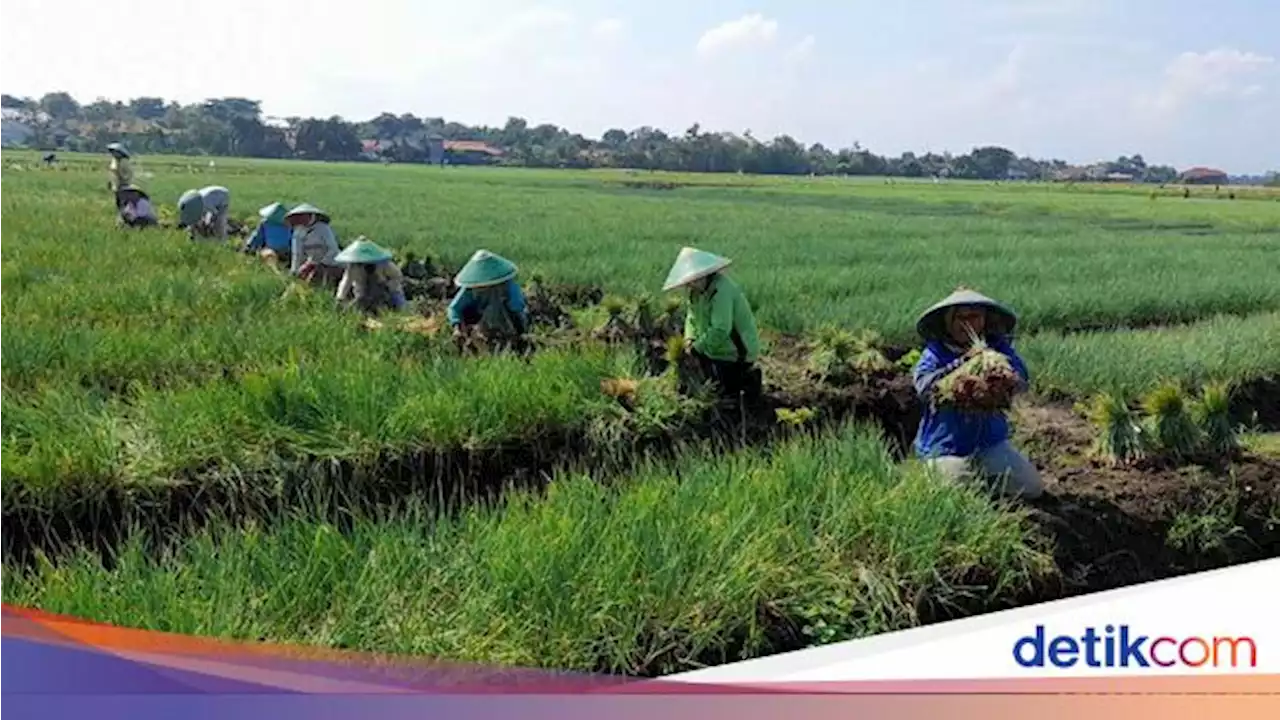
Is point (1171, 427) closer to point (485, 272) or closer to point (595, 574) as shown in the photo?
point (595, 574)

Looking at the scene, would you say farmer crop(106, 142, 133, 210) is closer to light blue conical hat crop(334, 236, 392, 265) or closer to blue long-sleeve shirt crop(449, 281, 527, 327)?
light blue conical hat crop(334, 236, 392, 265)

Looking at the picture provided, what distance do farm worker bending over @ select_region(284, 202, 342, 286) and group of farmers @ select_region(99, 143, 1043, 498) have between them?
19mm

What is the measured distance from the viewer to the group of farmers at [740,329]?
14.0 ft

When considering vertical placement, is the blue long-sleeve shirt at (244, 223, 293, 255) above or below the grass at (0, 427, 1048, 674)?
Result: above

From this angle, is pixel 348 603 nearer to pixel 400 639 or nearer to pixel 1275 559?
pixel 400 639

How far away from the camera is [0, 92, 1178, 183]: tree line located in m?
66.9

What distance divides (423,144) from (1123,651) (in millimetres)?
99560

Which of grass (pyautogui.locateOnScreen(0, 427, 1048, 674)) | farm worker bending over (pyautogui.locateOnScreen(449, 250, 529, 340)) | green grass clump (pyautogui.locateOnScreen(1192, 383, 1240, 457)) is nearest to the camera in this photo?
grass (pyautogui.locateOnScreen(0, 427, 1048, 674))

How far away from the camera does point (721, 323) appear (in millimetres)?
5328

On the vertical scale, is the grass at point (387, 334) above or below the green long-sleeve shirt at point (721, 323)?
below

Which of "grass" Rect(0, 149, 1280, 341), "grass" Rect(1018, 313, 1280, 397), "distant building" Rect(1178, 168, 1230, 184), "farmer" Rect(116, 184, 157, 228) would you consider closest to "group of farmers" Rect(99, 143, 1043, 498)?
"grass" Rect(1018, 313, 1280, 397)

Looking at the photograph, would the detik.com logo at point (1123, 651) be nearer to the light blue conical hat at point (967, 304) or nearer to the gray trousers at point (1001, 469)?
the gray trousers at point (1001, 469)

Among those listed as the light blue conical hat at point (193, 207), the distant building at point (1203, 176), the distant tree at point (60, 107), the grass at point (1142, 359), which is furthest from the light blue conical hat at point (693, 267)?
the distant building at point (1203, 176)

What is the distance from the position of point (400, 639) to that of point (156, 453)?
2014 millimetres
